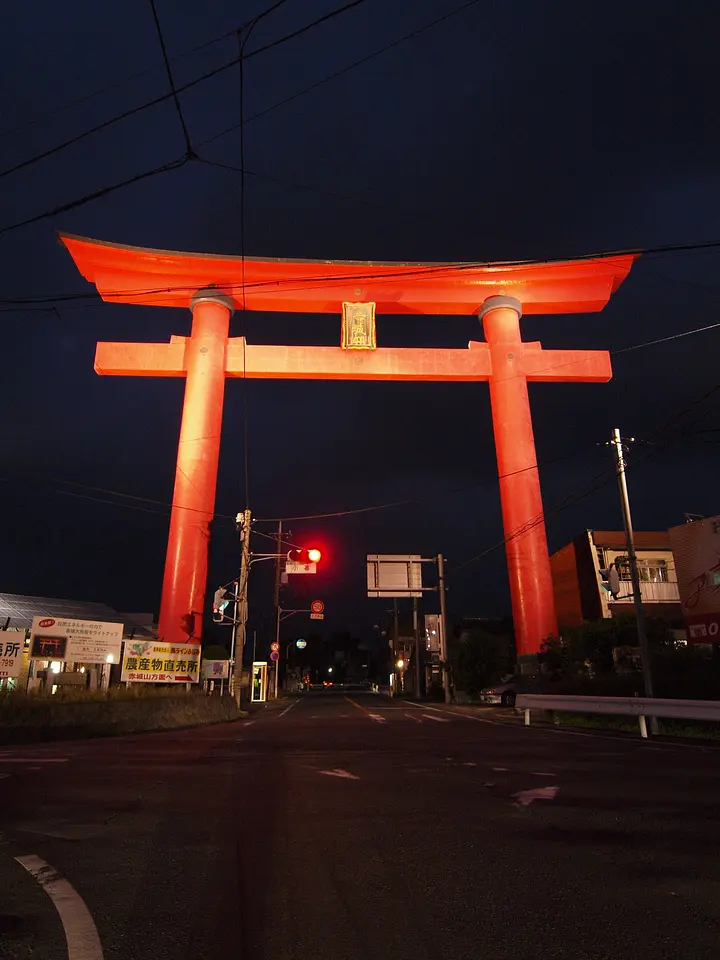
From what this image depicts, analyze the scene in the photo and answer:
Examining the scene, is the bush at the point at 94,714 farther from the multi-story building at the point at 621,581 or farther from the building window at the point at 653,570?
the building window at the point at 653,570

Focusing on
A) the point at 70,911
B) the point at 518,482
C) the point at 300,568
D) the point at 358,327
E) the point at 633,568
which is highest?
the point at 358,327

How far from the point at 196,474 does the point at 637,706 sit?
1547 cm

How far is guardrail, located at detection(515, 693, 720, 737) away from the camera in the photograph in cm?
968

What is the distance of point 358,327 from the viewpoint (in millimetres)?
22594

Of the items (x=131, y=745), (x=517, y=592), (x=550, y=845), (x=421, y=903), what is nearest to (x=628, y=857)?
(x=550, y=845)

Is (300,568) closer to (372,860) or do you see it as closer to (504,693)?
(504,693)

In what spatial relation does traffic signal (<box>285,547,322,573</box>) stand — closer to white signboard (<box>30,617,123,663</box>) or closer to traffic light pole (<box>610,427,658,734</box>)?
white signboard (<box>30,617,123,663</box>)

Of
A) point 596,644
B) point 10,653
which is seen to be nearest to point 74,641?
point 10,653

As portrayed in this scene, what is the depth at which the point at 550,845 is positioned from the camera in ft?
13.1

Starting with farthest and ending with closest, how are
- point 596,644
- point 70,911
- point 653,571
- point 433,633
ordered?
point 433,633 → point 653,571 → point 596,644 → point 70,911

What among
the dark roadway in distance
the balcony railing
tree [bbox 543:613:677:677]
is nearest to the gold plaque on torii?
tree [bbox 543:613:677:677]

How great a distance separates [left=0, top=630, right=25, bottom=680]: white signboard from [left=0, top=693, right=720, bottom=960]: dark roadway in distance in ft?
25.3

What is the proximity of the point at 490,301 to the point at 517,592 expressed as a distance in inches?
414

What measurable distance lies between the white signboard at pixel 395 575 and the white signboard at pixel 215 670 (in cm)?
773
